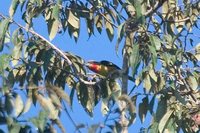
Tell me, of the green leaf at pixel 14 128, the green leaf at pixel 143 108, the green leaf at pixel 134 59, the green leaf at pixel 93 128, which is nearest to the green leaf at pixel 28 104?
the green leaf at pixel 14 128

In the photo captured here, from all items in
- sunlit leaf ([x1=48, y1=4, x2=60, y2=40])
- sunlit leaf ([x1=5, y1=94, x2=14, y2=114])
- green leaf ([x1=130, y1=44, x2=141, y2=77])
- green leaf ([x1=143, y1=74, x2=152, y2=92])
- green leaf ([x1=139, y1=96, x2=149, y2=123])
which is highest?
sunlit leaf ([x1=48, y1=4, x2=60, y2=40])

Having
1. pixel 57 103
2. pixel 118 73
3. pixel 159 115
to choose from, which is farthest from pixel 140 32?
pixel 57 103

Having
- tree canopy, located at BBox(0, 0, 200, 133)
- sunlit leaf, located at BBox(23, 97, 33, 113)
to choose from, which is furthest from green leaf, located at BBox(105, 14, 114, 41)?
sunlit leaf, located at BBox(23, 97, 33, 113)

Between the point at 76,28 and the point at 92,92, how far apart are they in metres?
0.42

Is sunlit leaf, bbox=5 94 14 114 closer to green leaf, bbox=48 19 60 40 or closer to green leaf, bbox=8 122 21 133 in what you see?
green leaf, bbox=8 122 21 133

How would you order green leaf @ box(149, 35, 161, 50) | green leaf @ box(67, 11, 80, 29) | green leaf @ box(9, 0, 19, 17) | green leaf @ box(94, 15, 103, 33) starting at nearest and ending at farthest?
green leaf @ box(149, 35, 161, 50)
green leaf @ box(9, 0, 19, 17)
green leaf @ box(67, 11, 80, 29)
green leaf @ box(94, 15, 103, 33)

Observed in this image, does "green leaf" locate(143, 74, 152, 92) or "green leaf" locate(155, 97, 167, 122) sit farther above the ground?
"green leaf" locate(143, 74, 152, 92)

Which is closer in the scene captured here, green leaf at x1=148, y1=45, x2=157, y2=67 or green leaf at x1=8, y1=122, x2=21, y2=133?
green leaf at x1=8, y1=122, x2=21, y2=133

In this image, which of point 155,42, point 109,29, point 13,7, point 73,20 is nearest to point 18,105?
point 155,42

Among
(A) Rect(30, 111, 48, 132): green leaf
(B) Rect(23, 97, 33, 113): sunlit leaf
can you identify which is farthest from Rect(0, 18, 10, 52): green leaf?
(A) Rect(30, 111, 48, 132): green leaf

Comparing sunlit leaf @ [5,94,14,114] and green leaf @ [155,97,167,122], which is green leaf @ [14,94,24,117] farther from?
green leaf @ [155,97,167,122]

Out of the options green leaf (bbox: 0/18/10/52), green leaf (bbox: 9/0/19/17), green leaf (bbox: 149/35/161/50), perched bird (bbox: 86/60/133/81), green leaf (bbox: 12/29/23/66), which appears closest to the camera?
green leaf (bbox: 149/35/161/50)

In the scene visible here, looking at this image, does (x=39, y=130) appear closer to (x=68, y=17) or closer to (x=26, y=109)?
(x=26, y=109)

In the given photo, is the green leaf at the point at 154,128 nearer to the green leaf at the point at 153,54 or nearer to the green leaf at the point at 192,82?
the green leaf at the point at 153,54
